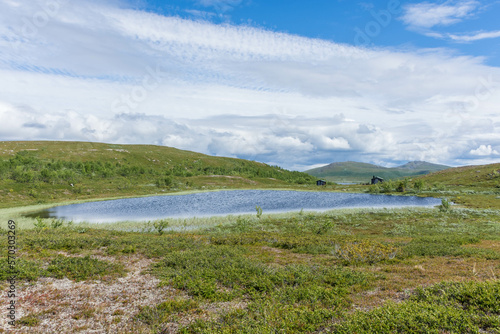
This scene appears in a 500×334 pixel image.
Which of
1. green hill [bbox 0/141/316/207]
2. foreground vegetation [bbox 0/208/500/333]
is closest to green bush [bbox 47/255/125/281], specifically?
foreground vegetation [bbox 0/208/500/333]

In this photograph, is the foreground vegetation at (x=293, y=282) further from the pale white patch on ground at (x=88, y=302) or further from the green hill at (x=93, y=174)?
the green hill at (x=93, y=174)

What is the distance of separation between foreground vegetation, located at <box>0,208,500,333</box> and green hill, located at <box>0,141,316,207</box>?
2505 inches

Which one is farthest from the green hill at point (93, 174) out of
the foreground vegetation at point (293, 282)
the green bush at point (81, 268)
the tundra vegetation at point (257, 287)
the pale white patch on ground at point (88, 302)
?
the pale white patch on ground at point (88, 302)

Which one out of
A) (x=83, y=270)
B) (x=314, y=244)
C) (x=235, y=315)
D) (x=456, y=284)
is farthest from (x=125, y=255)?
(x=456, y=284)

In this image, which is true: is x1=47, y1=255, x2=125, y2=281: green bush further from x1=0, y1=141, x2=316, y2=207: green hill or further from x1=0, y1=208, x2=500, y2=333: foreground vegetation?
x1=0, y1=141, x2=316, y2=207: green hill

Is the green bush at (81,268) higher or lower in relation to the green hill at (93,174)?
lower

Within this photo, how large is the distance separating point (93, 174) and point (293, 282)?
404 feet

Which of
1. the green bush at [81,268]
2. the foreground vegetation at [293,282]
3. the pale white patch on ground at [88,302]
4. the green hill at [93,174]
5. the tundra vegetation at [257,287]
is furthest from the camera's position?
the green hill at [93,174]

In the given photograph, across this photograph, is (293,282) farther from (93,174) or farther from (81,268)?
(93,174)

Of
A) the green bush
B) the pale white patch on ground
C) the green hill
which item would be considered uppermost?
the green hill

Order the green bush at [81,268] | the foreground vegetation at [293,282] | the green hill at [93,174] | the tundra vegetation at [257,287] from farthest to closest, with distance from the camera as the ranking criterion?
the green hill at [93,174] < the green bush at [81,268] < the tundra vegetation at [257,287] < the foreground vegetation at [293,282]

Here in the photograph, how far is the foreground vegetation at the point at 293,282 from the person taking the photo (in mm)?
9945

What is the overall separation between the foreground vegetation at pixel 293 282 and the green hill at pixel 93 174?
209ft

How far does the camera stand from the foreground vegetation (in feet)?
32.6
